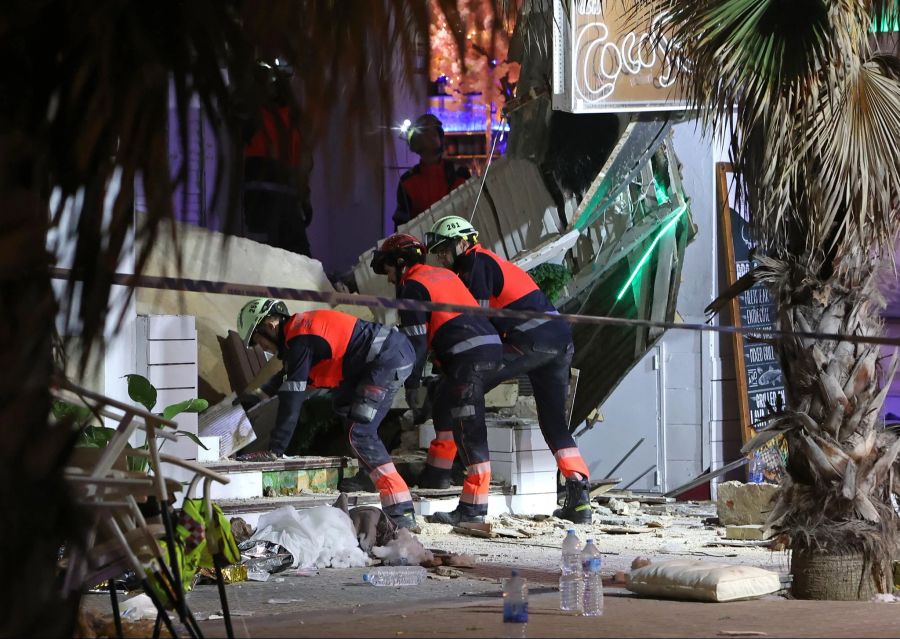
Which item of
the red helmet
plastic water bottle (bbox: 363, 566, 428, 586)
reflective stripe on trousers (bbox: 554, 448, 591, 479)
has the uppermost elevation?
the red helmet

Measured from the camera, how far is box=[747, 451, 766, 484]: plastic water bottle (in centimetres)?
1390

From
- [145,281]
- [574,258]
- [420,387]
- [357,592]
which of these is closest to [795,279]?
[357,592]

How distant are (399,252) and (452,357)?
3.07ft

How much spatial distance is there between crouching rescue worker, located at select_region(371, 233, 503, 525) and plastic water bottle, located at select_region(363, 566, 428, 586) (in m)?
2.52

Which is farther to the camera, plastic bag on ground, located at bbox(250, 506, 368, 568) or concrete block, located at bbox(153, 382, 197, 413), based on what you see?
concrete block, located at bbox(153, 382, 197, 413)

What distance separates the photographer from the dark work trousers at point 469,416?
10688 mm

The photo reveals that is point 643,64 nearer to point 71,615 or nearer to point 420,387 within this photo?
point 420,387

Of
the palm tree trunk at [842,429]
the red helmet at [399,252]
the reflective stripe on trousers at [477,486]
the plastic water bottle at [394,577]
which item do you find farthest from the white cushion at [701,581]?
the red helmet at [399,252]

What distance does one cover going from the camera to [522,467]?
468 inches

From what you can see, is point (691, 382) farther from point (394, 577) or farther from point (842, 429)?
point (842, 429)

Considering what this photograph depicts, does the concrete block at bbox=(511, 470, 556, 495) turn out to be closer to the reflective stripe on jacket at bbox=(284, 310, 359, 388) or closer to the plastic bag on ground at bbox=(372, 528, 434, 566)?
the reflective stripe on jacket at bbox=(284, 310, 359, 388)

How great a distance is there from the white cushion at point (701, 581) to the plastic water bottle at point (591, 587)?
49 centimetres

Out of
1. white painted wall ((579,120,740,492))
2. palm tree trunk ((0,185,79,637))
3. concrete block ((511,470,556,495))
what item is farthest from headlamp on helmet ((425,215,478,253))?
palm tree trunk ((0,185,79,637))

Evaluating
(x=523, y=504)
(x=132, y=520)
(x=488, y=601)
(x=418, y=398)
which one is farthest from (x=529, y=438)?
(x=132, y=520)
